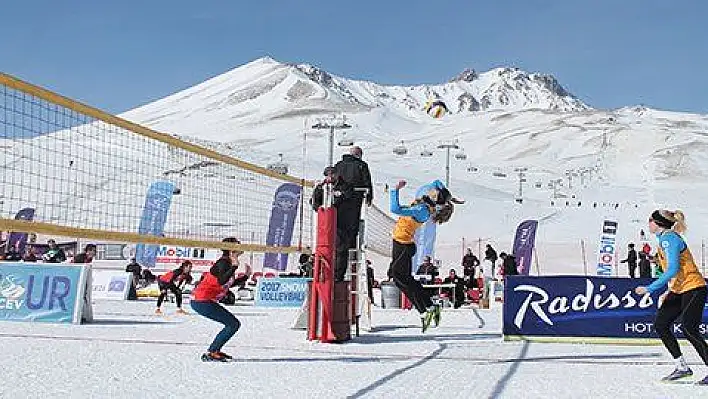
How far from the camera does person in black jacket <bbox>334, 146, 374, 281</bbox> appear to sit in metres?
9.25

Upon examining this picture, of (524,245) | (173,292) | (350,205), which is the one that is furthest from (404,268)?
(524,245)

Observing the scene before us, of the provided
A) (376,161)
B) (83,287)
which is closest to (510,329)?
(83,287)

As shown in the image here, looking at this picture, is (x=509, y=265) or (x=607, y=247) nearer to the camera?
(x=509, y=265)

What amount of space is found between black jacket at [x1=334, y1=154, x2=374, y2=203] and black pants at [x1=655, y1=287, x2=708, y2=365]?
11.9 ft

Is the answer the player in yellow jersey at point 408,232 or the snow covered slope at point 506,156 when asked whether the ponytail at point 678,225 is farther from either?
the snow covered slope at point 506,156

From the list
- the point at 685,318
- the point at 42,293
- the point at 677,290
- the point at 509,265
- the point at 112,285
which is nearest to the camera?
the point at 685,318

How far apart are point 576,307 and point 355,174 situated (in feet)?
9.59

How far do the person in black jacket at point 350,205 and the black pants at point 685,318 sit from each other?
140 inches

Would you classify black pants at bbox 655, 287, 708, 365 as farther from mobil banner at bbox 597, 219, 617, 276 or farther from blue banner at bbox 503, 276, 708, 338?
mobil banner at bbox 597, 219, 617, 276

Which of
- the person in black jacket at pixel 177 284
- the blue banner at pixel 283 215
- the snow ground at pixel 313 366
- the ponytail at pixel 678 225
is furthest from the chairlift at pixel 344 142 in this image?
the ponytail at pixel 678 225

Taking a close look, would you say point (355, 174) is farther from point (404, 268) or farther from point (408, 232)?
point (404, 268)

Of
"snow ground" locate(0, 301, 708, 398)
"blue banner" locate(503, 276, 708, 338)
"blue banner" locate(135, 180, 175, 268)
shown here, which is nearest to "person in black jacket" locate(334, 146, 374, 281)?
"snow ground" locate(0, 301, 708, 398)

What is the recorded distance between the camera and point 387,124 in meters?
152

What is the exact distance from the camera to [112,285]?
1764 centimetres
